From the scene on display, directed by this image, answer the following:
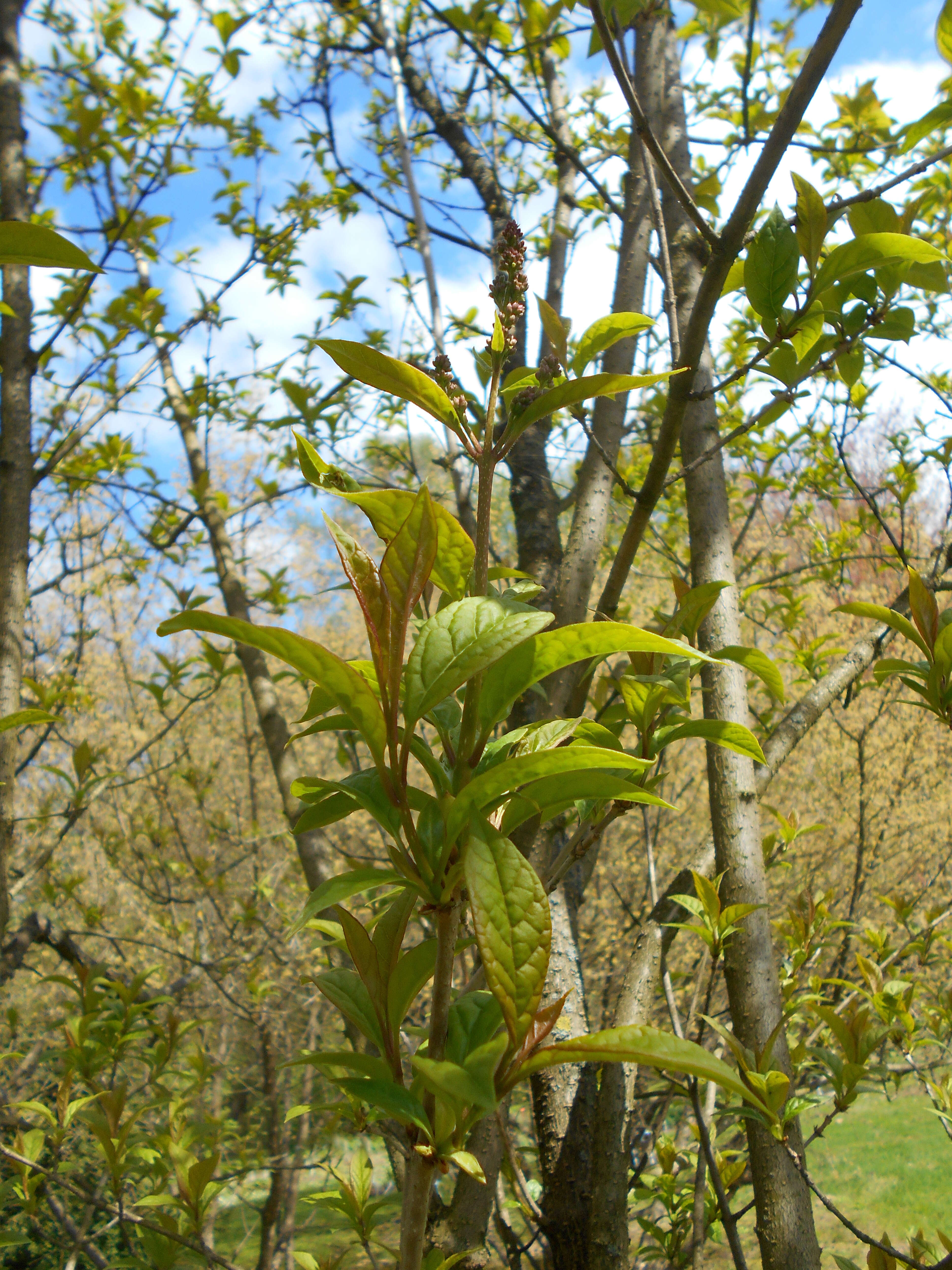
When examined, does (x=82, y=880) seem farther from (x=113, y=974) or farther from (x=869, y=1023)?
(x=869, y=1023)

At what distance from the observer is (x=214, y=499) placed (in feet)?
9.44

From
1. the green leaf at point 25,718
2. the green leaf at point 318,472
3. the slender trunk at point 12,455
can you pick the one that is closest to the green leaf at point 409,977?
the green leaf at point 318,472

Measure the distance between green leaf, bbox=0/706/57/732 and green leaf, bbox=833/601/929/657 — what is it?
1025 mm

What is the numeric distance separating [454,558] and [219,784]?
24.5 ft

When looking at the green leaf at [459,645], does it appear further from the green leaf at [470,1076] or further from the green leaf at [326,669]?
the green leaf at [470,1076]


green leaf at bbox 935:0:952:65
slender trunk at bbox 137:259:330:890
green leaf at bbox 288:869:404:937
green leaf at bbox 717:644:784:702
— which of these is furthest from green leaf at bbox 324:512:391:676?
slender trunk at bbox 137:259:330:890

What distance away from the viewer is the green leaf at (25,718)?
3.51ft

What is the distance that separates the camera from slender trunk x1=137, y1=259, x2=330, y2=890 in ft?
6.84

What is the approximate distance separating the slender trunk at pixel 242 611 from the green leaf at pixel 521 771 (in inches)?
57.2

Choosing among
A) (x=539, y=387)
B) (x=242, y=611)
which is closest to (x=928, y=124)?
(x=539, y=387)

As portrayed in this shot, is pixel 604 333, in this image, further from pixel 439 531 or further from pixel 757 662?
pixel 757 662

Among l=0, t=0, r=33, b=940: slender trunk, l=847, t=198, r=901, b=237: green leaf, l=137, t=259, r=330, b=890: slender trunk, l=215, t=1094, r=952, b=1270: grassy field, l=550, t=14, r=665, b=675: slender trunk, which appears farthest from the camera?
l=215, t=1094, r=952, b=1270: grassy field

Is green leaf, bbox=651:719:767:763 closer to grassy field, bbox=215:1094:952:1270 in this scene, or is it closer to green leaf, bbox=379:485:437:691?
green leaf, bbox=379:485:437:691

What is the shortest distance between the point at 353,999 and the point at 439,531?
14.2 inches
